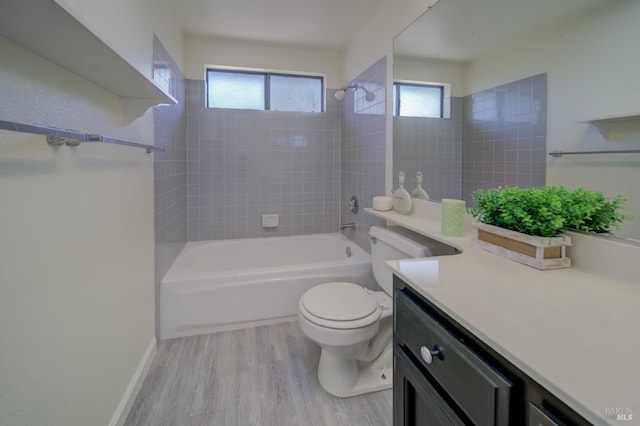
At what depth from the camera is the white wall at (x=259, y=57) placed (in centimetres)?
302

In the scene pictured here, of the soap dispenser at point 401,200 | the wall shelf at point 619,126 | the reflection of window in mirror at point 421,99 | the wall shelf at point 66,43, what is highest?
the reflection of window in mirror at point 421,99

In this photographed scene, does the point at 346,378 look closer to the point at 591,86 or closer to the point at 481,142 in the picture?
the point at 481,142

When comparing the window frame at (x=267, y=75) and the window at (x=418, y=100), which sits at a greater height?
the window frame at (x=267, y=75)

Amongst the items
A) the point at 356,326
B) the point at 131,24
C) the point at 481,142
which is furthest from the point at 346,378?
the point at 131,24

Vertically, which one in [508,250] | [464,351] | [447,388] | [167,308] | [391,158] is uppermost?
[391,158]

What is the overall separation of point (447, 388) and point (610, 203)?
2.45 feet

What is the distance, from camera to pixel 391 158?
7.75ft

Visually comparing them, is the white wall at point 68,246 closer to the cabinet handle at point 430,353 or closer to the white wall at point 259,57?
the cabinet handle at point 430,353

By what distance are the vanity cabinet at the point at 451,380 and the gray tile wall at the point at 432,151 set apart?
99 centimetres

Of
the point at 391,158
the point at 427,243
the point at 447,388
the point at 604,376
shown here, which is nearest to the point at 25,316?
the point at 447,388

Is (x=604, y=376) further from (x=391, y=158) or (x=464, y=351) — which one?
(x=391, y=158)

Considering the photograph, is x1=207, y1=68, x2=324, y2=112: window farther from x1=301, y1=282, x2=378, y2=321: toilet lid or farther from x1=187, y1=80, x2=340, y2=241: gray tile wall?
x1=301, y1=282, x2=378, y2=321: toilet lid

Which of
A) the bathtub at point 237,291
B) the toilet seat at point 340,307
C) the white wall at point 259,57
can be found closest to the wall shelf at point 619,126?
the toilet seat at point 340,307

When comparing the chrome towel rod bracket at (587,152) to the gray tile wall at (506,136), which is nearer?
the chrome towel rod bracket at (587,152)
